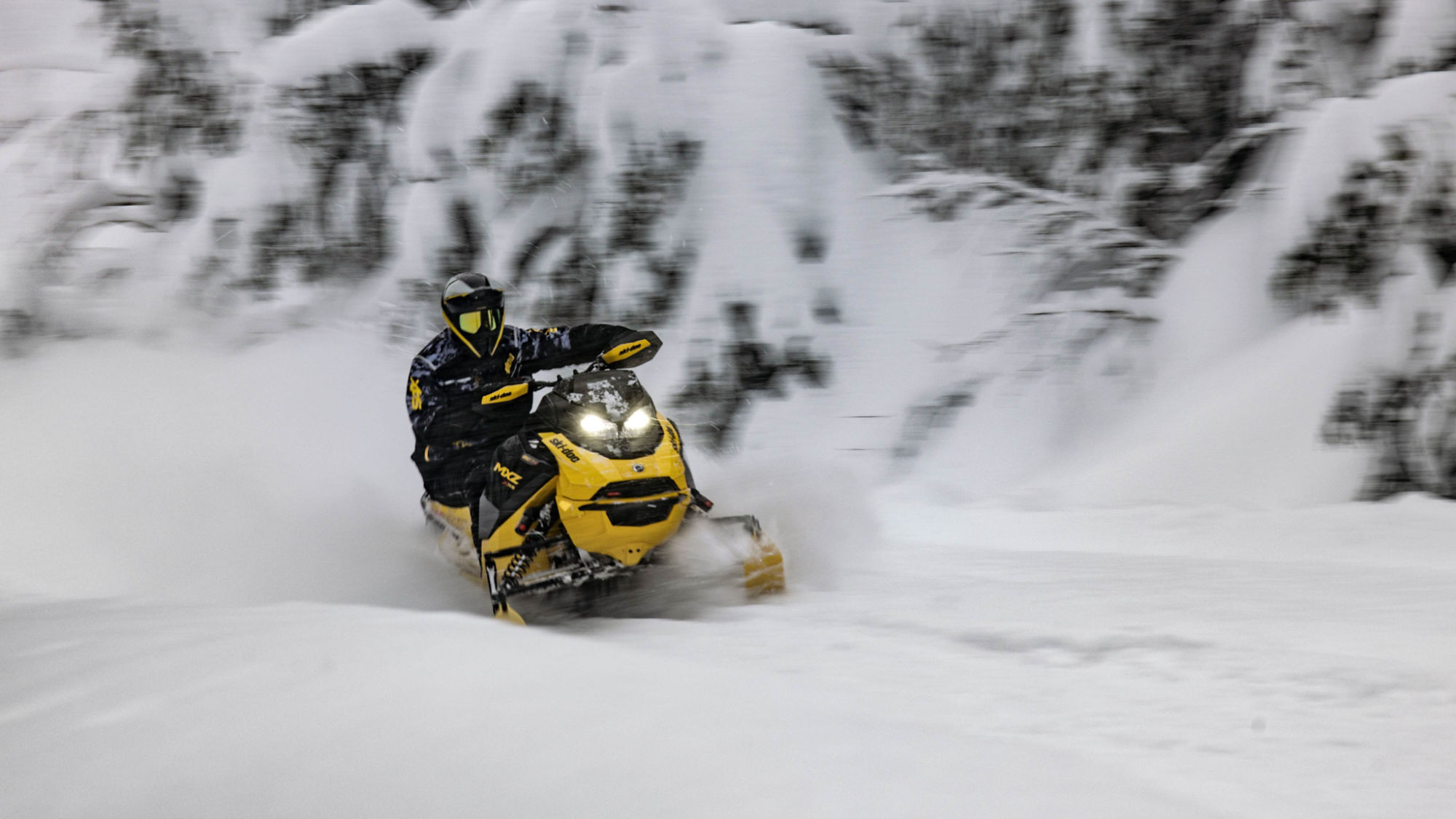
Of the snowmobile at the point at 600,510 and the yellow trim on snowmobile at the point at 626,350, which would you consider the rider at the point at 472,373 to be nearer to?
the yellow trim on snowmobile at the point at 626,350

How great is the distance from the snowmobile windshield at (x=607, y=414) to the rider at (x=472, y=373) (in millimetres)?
209

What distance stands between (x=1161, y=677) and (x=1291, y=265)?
5113mm

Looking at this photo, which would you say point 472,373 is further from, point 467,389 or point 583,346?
point 583,346

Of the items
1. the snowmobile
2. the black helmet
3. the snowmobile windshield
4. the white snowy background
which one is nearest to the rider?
the black helmet

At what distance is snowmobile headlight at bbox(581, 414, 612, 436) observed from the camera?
4.12 m

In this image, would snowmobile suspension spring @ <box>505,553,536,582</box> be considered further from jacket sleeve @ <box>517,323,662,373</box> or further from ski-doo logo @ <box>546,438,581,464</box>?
jacket sleeve @ <box>517,323,662,373</box>

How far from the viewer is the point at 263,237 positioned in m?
9.87

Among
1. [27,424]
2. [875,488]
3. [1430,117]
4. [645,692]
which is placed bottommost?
[875,488]

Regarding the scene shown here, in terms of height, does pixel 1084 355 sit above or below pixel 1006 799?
below

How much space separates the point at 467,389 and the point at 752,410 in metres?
4.00

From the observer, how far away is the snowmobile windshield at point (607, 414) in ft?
13.4

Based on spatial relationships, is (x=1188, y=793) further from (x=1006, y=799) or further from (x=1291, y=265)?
(x=1291, y=265)

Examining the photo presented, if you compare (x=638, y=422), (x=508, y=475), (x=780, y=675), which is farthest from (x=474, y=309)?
(x=780, y=675)

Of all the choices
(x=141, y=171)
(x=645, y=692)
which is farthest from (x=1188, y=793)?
(x=141, y=171)
